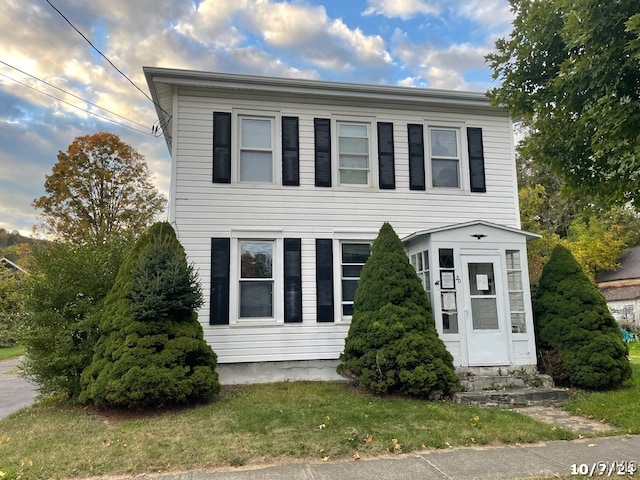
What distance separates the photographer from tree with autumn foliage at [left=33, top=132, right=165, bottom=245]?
21.0 meters

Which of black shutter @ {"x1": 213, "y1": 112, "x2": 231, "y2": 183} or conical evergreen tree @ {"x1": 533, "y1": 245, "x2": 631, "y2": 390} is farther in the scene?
black shutter @ {"x1": 213, "y1": 112, "x2": 231, "y2": 183}

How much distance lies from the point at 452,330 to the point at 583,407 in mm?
2334

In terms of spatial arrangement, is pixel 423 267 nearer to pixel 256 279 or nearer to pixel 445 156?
pixel 445 156

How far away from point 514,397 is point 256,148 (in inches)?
270

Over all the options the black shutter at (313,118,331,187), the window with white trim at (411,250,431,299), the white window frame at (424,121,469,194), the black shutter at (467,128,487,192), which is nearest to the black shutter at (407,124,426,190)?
the white window frame at (424,121,469,194)

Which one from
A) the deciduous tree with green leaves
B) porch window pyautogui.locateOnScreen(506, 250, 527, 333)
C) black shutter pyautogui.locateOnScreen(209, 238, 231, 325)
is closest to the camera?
the deciduous tree with green leaves

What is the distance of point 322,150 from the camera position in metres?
9.47

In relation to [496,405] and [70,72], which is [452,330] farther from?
[70,72]

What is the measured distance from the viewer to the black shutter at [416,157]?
9734mm

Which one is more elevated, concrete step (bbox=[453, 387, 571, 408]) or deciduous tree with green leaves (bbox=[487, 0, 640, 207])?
deciduous tree with green leaves (bbox=[487, 0, 640, 207])

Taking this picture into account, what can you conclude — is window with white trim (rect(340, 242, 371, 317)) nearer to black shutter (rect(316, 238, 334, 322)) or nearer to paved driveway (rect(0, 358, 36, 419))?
black shutter (rect(316, 238, 334, 322))

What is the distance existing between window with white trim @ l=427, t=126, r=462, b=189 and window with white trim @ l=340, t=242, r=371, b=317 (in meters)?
2.32

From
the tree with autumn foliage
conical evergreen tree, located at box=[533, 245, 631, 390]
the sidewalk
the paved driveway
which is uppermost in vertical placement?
the tree with autumn foliage

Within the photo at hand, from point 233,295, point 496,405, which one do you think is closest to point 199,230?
point 233,295
